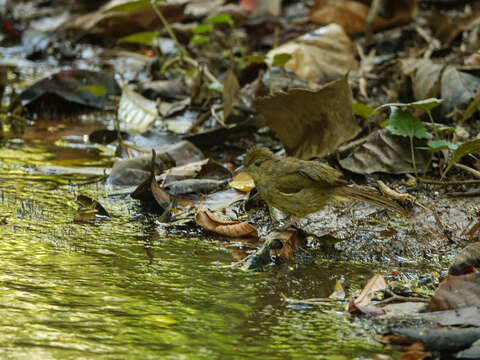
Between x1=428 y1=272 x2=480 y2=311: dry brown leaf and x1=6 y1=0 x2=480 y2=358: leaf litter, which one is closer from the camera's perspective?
x1=428 y1=272 x2=480 y2=311: dry brown leaf

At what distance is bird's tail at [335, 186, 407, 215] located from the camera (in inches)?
127

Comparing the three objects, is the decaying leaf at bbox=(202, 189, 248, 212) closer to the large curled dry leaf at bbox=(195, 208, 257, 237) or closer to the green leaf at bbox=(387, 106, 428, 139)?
the large curled dry leaf at bbox=(195, 208, 257, 237)

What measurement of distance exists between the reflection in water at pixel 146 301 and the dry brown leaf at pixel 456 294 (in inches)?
12.1

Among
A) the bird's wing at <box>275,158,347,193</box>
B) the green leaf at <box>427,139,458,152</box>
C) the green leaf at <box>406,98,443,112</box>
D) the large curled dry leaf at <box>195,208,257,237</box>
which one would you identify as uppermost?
the green leaf at <box>406,98,443,112</box>

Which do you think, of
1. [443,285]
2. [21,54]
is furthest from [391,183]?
[21,54]

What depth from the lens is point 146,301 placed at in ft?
7.49

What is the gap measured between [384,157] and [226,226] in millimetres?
1153

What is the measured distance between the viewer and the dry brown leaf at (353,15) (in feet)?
24.0

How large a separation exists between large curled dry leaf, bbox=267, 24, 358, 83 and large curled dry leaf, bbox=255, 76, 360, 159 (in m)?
1.90

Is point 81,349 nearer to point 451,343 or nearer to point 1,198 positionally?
point 451,343

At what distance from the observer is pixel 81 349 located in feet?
6.24

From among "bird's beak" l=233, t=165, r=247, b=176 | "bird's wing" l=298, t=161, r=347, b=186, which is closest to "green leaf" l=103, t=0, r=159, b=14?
"bird's beak" l=233, t=165, r=247, b=176

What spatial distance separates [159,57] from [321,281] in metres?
4.83

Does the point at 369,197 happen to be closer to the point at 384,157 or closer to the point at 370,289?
the point at 384,157
